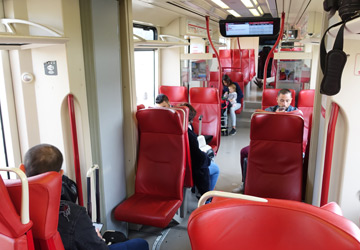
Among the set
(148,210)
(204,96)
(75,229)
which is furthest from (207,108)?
(75,229)

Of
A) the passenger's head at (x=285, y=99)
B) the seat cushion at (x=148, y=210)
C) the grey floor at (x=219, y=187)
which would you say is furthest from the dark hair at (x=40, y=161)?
the passenger's head at (x=285, y=99)

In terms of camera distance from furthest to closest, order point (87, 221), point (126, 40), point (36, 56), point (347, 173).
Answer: point (126, 40)
point (36, 56)
point (347, 173)
point (87, 221)

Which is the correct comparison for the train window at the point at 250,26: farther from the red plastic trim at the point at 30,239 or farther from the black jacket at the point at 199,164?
the red plastic trim at the point at 30,239

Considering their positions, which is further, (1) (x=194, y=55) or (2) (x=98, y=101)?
(1) (x=194, y=55)

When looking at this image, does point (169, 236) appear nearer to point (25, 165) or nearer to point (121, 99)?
point (121, 99)

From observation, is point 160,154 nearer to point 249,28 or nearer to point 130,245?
point 130,245

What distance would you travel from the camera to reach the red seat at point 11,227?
113 cm

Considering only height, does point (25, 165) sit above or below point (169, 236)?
above

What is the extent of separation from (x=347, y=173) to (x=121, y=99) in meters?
1.89

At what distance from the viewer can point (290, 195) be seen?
2816mm

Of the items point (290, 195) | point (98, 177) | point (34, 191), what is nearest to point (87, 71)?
point (98, 177)

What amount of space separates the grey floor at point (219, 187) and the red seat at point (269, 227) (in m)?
1.87

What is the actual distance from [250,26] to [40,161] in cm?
290

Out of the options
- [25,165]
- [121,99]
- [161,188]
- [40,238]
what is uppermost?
[121,99]
